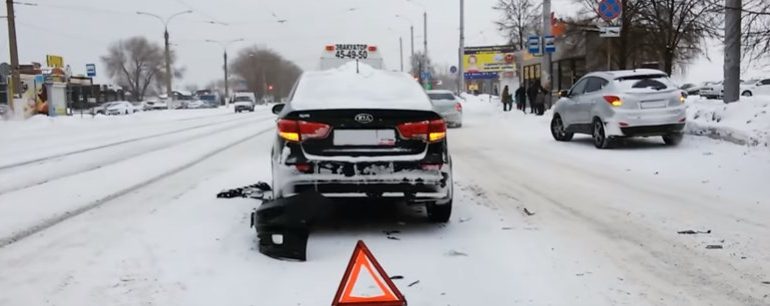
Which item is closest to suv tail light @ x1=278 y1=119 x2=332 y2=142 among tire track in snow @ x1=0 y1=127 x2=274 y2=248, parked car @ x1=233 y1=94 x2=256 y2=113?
tire track in snow @ x1=0 y1=127 x2=274 y2=248

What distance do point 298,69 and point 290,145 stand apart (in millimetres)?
111399

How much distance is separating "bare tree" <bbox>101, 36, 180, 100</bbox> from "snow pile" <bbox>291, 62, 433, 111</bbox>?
112882 mm

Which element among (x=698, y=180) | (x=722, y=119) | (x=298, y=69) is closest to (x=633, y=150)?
(x=722, y=119)

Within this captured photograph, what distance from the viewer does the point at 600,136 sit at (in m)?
13.6

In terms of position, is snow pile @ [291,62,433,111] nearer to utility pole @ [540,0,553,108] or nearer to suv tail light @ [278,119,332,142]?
suv tail light @ [278,119,332,142]

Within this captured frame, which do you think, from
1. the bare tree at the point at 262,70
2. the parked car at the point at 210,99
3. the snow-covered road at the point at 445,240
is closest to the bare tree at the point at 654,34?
the snow-covered road at the point at 445,240

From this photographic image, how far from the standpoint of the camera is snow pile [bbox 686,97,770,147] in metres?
11.6

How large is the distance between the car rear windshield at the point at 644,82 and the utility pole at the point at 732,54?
4.88 ft

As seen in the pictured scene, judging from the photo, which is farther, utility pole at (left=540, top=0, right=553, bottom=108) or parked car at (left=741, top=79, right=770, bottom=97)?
parked car at (left=741, top=79, right=770, bottom=97)

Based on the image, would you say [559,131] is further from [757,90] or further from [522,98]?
[757,90]

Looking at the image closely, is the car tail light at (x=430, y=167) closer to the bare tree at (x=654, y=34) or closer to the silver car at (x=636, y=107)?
the silver car at (x=636, y=107)

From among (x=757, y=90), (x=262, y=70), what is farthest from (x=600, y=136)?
(x=262, y=70)

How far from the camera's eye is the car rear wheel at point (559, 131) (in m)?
15.7

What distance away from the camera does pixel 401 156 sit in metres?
5.88
